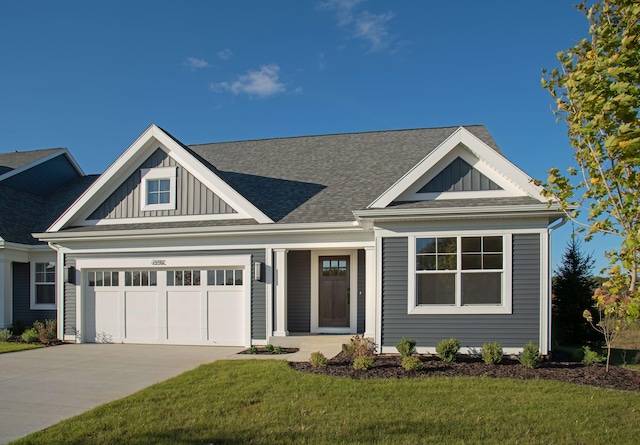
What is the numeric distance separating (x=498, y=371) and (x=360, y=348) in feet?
8.97

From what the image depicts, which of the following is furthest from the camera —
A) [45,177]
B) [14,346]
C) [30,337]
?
[45,177]

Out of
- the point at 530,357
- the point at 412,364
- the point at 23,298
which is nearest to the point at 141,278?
the point at 23,298

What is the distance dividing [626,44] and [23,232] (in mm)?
17130

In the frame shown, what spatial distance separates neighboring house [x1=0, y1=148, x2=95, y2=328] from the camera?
49.6 feet

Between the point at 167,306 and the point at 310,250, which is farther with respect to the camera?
the point at 310,250

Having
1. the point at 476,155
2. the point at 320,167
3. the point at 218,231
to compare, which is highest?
the point at 320,167

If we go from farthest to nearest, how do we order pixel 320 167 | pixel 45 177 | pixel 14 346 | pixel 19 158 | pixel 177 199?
pixel 19 158 < pixel 45 177 < pixel 320 167 < pixel 177 199 < pixel 14 346

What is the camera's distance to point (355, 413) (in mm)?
6488

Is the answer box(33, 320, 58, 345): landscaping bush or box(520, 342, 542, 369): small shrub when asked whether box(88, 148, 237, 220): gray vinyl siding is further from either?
box(520, 342, 542, 369): small shrub

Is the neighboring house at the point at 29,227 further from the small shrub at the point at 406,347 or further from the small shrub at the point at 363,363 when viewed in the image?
the small shrub at the point at 406,347

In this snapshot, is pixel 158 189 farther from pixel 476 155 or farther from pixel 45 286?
pixel 476 155

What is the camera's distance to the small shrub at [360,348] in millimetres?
9914

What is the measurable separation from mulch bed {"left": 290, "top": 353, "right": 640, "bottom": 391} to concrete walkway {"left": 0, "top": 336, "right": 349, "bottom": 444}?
1453 millimetres

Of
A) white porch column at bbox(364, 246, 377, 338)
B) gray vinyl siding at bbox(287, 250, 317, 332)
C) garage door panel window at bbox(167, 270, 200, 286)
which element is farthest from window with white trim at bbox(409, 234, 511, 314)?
garage door panel window at bbox(167, 270, 200, 286)
